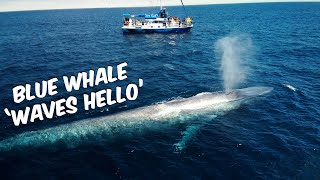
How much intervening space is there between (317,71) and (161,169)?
52112 millimetres

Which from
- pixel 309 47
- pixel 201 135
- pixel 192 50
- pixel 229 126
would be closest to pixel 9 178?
pixel 201 135

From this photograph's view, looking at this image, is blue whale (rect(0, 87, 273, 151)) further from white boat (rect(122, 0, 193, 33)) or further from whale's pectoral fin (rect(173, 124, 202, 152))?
white boat (rect(122, 0, 193, 33))

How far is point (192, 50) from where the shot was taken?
3794 inches

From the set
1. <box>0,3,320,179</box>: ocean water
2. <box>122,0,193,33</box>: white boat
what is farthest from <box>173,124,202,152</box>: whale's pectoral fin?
<box>122,0,193,33</box>: white boat

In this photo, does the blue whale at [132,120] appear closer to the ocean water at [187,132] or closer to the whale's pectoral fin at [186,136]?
the whale's pectoral fin at [186,136]

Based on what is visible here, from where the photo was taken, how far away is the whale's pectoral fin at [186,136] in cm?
3700

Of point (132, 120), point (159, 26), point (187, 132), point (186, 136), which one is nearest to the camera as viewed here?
point (186, 136)

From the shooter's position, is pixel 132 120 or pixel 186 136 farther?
pixel 132 120

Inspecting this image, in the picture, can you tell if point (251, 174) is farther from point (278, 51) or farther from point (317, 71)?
point (278, 51)

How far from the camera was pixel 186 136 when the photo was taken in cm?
3956

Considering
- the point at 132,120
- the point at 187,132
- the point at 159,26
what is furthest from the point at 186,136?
the point at 159,26

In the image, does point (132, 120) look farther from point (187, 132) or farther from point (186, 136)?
point (186, 136)

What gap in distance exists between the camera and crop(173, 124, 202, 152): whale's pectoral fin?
37.0 meters

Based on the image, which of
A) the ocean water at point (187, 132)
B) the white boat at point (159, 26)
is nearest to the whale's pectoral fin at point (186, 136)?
the ocean water at point (187, 132)
